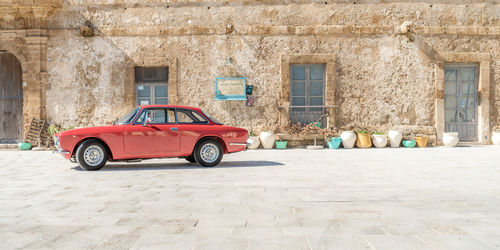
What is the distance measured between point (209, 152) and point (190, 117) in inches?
30.3

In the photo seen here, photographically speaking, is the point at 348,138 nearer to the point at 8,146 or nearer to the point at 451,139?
the point at 451,139

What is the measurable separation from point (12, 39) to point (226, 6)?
22.7 feet

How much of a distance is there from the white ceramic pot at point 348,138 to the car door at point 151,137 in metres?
6.22

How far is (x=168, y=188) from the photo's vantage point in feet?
15.3

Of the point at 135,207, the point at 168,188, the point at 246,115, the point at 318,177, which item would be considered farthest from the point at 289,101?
the point at 135,207

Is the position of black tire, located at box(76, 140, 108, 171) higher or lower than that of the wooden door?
lower

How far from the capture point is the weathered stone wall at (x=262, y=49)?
11.7 metres

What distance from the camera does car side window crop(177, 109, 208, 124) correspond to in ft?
23.2

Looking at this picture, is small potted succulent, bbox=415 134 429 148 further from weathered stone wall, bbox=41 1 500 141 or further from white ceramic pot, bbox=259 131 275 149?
white ceramic pot, bbox=259 131 275 149

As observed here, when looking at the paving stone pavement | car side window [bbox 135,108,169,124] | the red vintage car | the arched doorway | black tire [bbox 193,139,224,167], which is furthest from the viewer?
the arched doorway

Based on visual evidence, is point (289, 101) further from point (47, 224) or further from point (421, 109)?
point (47, 224)

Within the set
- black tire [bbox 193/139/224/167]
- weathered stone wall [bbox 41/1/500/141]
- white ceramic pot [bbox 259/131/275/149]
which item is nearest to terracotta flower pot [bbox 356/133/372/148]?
weathered stone wall [bbox 41/1/500/141]

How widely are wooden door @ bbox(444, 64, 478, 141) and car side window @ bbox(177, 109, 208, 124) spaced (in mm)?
8932

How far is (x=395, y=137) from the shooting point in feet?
37.6
